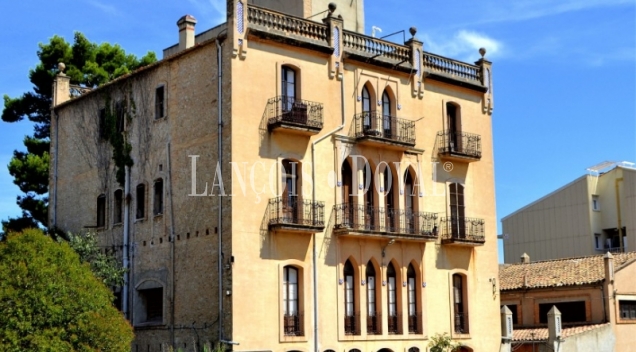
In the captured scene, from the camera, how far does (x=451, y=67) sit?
130 feet

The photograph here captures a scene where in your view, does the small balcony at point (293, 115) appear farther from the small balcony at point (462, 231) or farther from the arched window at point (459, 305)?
the arched window at point (459, 305)

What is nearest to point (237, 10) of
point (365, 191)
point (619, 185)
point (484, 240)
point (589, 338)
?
Answer: point (365, 191)

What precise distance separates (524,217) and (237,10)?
1401 inches

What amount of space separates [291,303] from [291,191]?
3.87 meters

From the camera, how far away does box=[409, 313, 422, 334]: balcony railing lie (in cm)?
3619

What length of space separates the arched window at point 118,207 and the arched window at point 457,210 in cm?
1296

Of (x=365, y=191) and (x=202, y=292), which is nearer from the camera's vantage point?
(x=202, y=292)

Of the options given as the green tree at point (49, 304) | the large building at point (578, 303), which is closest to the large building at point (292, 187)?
the green tree at point (49, 304)

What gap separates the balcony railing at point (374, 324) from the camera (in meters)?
34.9

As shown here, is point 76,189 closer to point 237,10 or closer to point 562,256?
point 237,10

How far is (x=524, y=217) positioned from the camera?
206ft

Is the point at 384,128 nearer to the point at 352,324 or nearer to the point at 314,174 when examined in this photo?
the point at 314,174

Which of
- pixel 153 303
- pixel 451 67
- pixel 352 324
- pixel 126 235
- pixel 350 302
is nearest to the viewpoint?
pixel 352 324

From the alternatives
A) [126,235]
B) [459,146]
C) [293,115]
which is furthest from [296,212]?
[459,146]
